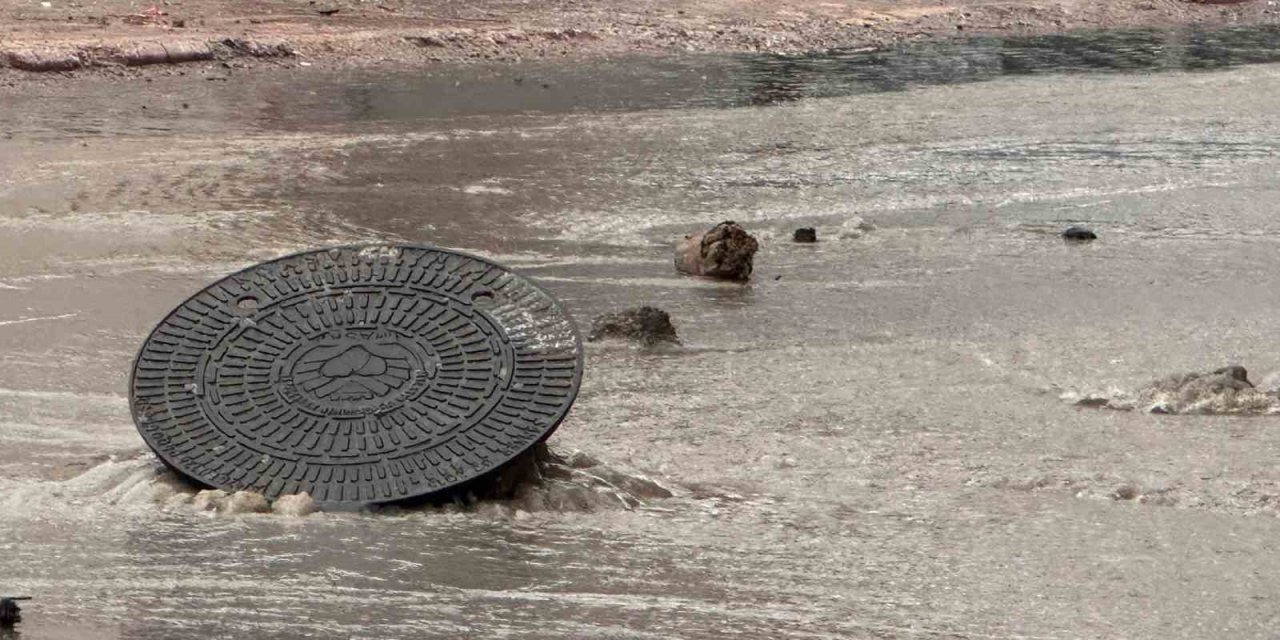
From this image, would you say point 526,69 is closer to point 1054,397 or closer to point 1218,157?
point 1218,157

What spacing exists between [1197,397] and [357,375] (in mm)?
2905

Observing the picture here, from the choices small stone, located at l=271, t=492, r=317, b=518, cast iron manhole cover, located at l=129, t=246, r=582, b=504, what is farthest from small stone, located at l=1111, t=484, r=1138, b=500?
small stone, located at l=271, t=492, r=317, b=518

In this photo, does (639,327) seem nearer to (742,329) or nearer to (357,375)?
(742,329)

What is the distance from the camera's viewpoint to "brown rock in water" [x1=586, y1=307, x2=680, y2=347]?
661 centimetres

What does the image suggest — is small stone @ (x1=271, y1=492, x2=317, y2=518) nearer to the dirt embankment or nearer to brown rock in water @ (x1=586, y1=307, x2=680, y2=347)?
brown rock in water @ (x1=586, y1=307, x2=680, y2=347)

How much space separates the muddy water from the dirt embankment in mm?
514

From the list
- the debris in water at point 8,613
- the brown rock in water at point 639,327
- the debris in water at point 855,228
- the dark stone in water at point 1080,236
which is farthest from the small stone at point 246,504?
the dark stone in water at point 1080,236

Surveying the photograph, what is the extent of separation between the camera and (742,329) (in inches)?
271

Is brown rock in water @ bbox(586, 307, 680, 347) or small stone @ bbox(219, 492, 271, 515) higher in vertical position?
brown rock in water @ bbox(586, 307, 680, 347)

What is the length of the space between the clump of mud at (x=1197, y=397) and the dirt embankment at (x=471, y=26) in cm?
682

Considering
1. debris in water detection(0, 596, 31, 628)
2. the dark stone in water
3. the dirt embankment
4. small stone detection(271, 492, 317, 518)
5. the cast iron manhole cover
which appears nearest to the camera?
debris in water detection(0, 596, 31, 628)

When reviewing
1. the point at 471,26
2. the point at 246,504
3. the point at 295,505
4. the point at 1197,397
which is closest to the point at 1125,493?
the point at 1197,397

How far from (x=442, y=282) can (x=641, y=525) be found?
1063mm

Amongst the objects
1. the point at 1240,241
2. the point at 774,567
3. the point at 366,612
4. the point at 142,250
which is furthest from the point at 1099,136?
the point at 366,612
